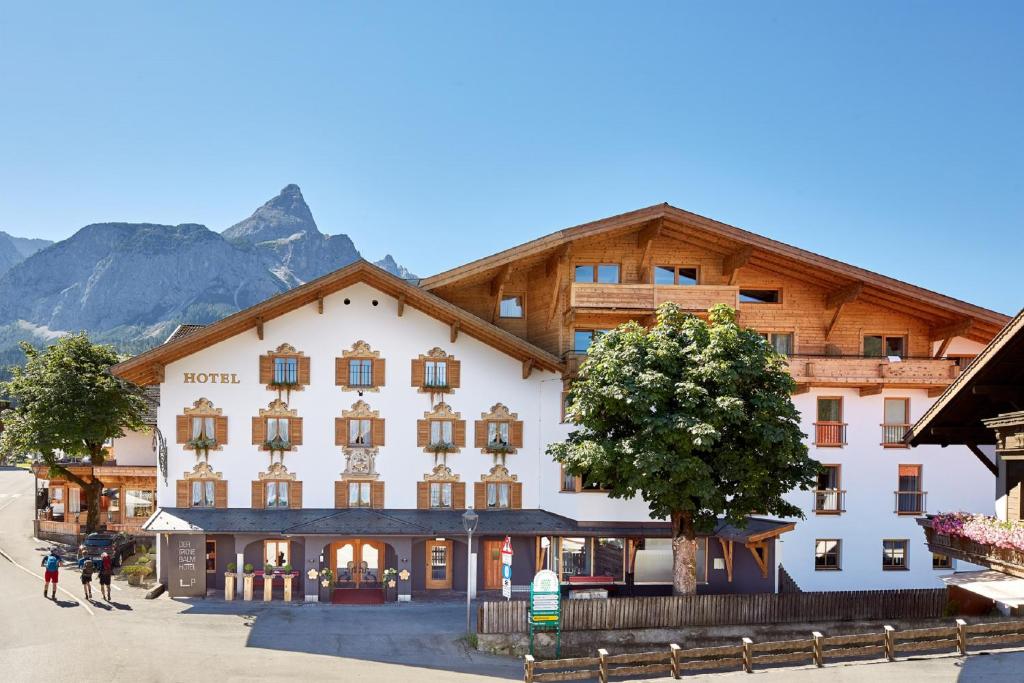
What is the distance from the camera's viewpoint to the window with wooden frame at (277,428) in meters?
33.6

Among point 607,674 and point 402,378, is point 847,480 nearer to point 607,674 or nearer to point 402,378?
point 607,674

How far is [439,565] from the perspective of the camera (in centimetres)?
3428

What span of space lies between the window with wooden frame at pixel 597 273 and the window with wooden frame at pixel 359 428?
10.0m

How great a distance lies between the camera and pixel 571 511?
33.3 metres

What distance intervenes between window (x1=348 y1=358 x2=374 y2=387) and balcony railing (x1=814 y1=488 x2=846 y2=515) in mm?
19158

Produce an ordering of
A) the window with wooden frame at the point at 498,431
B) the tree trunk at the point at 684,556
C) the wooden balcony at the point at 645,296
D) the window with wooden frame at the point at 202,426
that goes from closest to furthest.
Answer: the tree trunk at the point at 684,556
the window with wooden frame at the point at 202,426
the wooden balcony at the point at 645,296
the window with wooden frame at the point at 498,431

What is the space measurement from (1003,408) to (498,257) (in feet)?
67.1

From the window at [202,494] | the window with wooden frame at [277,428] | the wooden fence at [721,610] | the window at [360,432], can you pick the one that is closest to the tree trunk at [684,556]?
the wooden fence at [721,610]

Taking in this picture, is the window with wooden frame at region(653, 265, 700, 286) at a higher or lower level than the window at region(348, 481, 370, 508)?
higher

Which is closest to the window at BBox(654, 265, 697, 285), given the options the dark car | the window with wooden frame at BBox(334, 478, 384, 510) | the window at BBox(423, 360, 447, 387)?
the window at BBox(423, 360, 447, 387)

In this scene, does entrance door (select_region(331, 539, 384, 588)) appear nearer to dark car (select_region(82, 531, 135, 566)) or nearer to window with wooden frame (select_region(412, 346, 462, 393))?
window with wooden frame (select_region(412, 346, 462, 393))

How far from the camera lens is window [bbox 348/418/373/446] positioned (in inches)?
1340

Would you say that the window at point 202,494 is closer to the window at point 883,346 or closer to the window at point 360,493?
the window at point 360,493

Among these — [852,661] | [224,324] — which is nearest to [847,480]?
[852,661]
